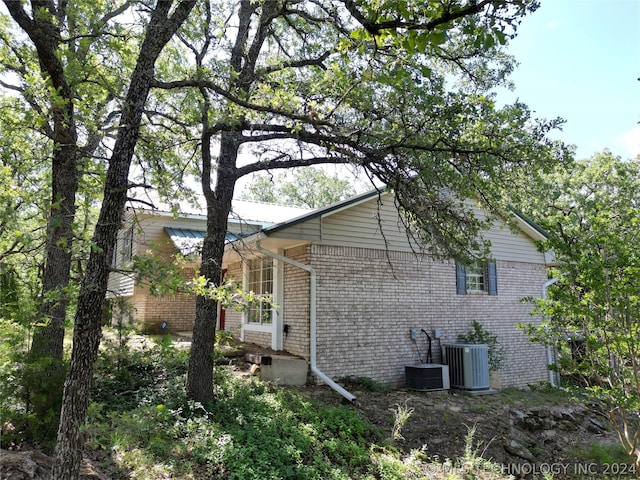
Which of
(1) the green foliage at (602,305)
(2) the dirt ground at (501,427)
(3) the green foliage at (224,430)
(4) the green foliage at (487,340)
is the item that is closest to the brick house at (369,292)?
(4) the green foliage at (487,340)

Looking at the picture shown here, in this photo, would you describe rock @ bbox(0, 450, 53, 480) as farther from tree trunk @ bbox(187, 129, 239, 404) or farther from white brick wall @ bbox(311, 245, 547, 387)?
white brick wall @ bbox(311, 245, 547, 387)

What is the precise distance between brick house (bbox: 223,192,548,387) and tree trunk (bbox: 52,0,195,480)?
4.83 metres

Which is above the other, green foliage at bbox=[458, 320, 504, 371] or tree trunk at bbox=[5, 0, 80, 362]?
tree trunk at bbox=[5, 0, 80, 362]

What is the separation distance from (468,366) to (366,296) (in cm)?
300

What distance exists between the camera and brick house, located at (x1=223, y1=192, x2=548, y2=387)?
32.2 ft

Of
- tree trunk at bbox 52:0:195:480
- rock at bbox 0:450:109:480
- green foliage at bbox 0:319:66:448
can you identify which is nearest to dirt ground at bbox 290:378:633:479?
rock at bbox 0:450:109:480

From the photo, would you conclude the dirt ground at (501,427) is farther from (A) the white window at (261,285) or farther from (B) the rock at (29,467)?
(B) the rock at (29,467)

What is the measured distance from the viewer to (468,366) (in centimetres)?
1054

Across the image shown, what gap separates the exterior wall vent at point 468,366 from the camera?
1052 cm

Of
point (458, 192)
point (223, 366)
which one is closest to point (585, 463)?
point (458, 192)

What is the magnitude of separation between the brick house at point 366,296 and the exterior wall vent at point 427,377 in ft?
1.29

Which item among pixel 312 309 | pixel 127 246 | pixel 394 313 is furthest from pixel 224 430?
pixel 127 246

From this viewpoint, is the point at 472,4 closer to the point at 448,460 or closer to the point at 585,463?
the point at 448,460

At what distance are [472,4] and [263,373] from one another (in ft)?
25.8
